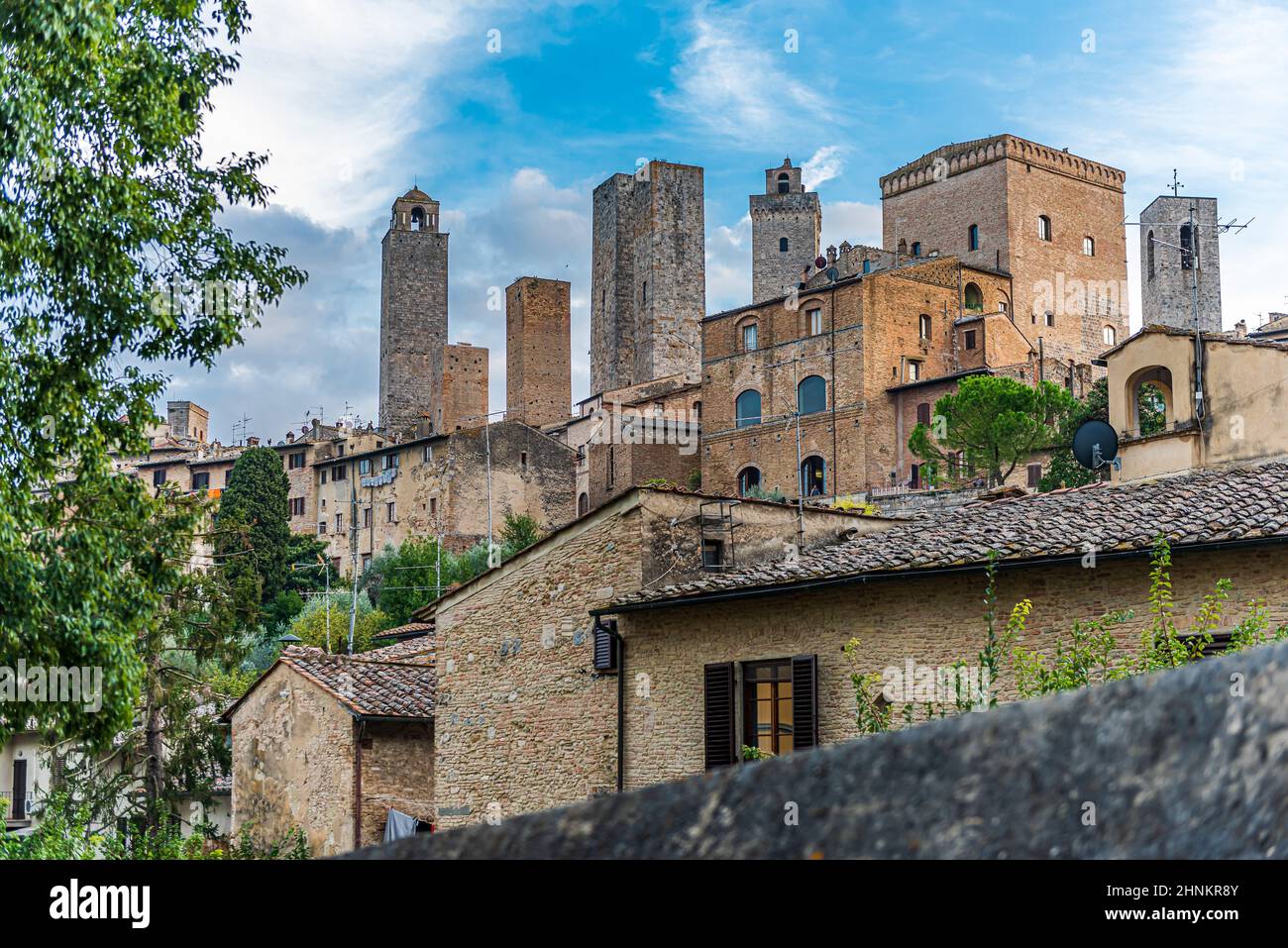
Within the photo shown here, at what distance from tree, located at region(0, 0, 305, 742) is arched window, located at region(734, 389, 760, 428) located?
4207 centimetres

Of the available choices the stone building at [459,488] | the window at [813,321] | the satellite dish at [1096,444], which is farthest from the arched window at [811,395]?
the satellite dish at [1096,444]

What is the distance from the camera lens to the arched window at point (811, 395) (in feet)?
168

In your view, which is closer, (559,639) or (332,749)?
(559,639)

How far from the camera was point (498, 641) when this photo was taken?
1692cm

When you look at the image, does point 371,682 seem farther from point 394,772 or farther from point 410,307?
point 410,307

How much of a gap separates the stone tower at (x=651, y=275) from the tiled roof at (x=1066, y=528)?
55.6 meters

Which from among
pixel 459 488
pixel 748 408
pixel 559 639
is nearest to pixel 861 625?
pixel 559 639

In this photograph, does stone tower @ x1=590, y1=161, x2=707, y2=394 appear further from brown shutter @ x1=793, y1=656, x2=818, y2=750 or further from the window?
brown shutter @ x1=793, y1=656, x2=818, y2=750

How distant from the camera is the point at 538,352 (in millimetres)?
70688

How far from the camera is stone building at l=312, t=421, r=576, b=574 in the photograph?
192ft

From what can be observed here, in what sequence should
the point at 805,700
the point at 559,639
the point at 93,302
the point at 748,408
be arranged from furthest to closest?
the point at 748,408
the point at 559,639
the point at 805,700
the point at 93,302

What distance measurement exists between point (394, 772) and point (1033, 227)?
50.7m
